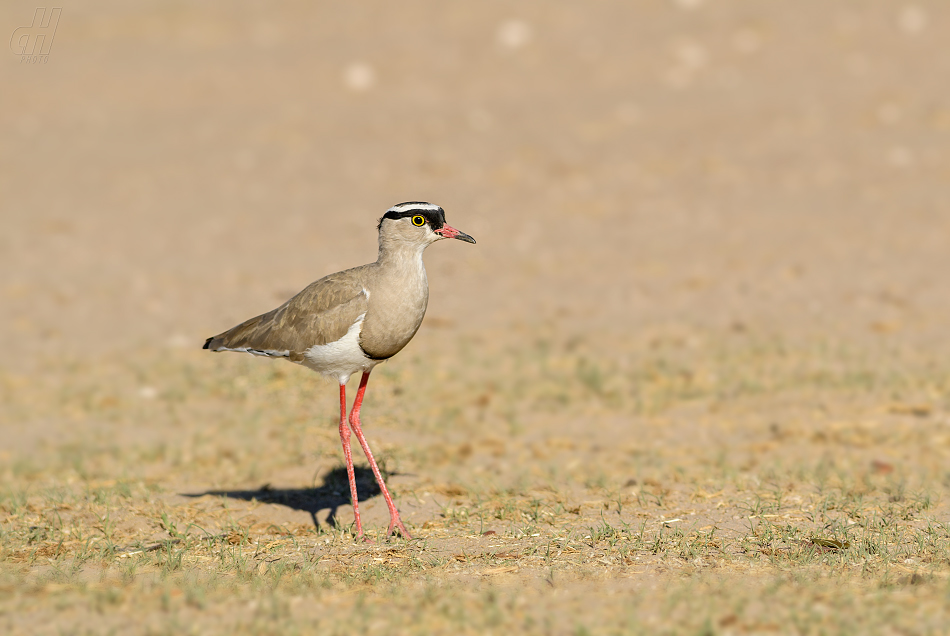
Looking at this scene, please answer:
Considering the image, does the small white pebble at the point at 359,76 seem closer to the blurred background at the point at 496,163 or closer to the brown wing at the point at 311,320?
the blurred background at the point at 496,163

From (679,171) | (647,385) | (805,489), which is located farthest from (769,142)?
(805,489)

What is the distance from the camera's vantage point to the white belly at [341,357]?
20.8 feet

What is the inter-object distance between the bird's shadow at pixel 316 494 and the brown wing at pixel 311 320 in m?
1.21

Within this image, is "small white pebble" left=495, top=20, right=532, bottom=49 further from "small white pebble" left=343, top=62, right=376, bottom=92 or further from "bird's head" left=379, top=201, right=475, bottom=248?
"bird's head" left=379, top=201, right=475, bottom=248

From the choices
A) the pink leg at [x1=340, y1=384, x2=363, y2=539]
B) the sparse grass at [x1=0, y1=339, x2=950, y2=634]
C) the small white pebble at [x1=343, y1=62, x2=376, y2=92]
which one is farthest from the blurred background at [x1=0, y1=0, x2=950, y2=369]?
the pink leg at [x1=340, y1=384, x2=363, y2=539]

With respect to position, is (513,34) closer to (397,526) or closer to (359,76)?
(359,76)

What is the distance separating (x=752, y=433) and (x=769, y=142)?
8.66 meters

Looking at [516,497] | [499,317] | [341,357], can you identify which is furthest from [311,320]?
→ [499,317]

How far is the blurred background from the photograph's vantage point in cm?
1233

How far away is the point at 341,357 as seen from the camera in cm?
642

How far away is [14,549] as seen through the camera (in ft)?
20.6

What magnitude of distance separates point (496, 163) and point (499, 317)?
15.5 ft

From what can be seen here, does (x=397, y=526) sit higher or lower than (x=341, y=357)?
lower

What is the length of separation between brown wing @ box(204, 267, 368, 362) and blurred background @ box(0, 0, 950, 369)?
4687 millimetres
